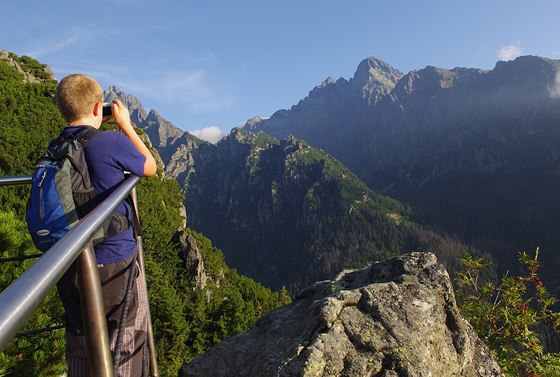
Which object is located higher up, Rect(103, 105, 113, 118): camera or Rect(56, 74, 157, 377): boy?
Rect(103, 105, 113, 118): camera

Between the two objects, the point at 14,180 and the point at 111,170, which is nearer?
the point at 111,170

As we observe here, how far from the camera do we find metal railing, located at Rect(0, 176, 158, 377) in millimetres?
1222

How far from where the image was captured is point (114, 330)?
3365 mm

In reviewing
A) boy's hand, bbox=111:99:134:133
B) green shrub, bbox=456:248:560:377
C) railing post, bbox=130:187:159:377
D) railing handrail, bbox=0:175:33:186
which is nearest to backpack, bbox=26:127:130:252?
railing post, bbox=130:187:159:377

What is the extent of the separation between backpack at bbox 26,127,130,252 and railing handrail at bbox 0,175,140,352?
91 centimetres

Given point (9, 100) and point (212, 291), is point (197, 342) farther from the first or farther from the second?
point (9, 100)

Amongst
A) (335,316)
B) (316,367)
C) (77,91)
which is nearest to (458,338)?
(335,316)

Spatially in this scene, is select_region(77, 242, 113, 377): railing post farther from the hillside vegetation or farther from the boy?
the hillside vegetation

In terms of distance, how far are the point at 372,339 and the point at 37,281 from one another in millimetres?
4222

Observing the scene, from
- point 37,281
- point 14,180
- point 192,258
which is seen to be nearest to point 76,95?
point 14,180

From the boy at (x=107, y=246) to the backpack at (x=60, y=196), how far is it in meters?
0.17

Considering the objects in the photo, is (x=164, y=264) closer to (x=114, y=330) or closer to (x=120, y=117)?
(x=120, y=117)

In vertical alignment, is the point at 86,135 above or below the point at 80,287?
above

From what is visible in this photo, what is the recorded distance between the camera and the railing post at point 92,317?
1.92 meters
